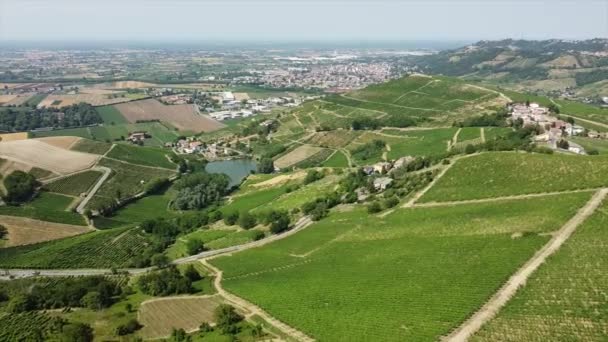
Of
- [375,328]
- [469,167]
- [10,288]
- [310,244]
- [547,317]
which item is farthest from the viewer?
[469,167]

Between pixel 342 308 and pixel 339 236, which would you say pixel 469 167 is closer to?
pixel 339 236

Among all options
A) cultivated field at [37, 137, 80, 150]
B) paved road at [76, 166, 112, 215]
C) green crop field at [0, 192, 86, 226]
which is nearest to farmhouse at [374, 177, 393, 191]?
green crop field at [0, 192, 86, 226]

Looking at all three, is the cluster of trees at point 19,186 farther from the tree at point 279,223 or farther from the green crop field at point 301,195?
the tree at point 279,223

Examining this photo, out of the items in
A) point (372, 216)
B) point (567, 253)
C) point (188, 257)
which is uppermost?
point (567, 253)

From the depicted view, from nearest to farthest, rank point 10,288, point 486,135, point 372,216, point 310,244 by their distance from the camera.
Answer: point 10,288, point 310,244, point 372,216, point 486,135

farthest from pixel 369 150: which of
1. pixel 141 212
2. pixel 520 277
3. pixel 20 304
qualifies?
pixel 20 304

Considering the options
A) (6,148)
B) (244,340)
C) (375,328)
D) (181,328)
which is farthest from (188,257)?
(6,148)

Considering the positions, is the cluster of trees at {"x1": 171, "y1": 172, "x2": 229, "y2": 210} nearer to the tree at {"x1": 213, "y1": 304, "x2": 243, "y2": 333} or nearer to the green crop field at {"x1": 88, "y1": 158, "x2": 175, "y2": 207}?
the green crop field at {"x1": 88, "y1": 158, "x2": 175, "y2": 207}

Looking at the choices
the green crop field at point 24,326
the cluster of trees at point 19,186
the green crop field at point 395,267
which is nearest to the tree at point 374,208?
the green crop field at point 395,267
